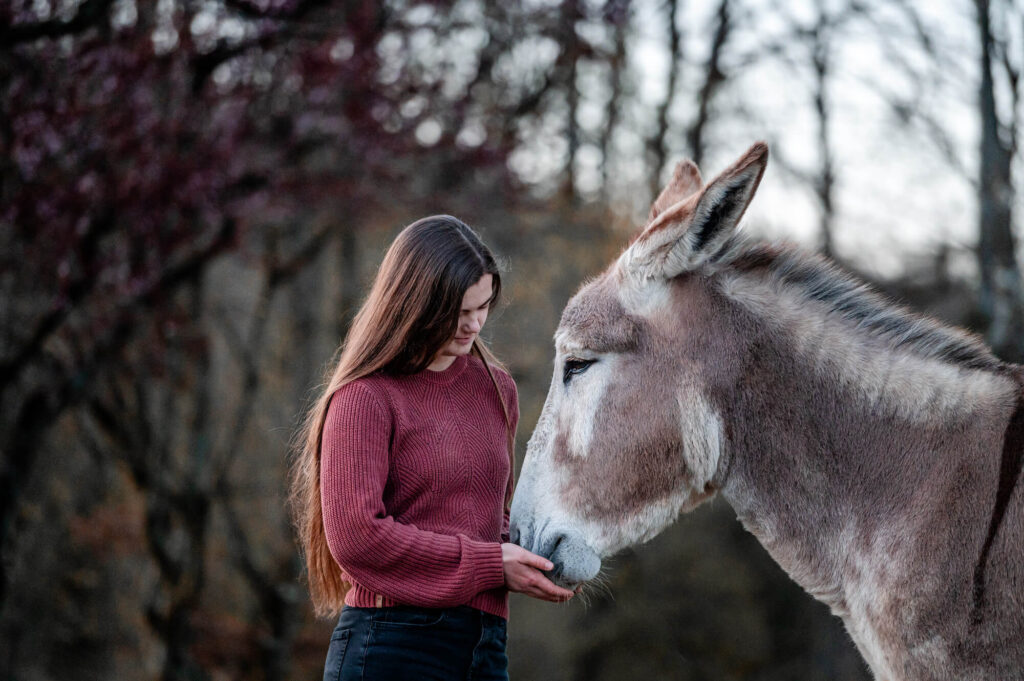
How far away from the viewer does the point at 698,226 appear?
9.12ft

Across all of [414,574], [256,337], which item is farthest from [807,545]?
[256,337]

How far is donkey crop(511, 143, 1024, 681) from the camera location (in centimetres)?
237

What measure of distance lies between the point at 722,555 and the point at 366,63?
8.13m

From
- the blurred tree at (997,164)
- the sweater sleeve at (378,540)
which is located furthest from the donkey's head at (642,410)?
the blurred tree at (997,164)

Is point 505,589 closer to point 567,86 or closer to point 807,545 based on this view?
point 807,545

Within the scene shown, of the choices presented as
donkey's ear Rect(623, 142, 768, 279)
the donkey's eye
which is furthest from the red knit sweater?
donkey's ear Rect(623, 142, 768, 279)

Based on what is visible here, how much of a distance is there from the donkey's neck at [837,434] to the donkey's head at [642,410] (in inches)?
4.2

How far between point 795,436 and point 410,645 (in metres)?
1.29

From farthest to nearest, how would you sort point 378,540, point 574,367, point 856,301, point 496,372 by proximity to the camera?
point 496,372
point 574,367
point 856,301
point 378,540

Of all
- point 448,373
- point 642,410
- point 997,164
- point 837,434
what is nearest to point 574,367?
point 642,410

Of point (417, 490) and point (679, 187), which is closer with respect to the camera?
point (417, 490)

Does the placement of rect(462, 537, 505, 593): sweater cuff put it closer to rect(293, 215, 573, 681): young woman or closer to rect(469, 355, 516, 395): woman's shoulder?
rect(293, 215, 573, 681): young woman

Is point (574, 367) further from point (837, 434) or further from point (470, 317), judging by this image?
point (837, 434)

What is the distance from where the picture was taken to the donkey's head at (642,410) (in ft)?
9.15
